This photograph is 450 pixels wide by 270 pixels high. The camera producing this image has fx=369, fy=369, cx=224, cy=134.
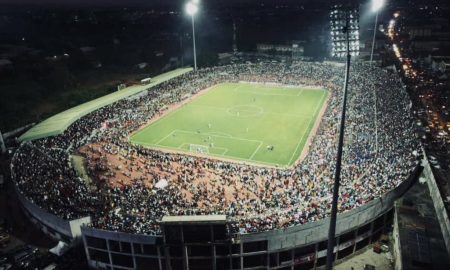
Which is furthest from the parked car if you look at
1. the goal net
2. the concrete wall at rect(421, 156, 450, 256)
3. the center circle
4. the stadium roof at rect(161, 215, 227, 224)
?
the center circle

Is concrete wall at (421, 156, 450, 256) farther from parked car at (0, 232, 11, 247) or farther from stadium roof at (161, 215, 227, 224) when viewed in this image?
parked car at (0, 232, 11, 247)

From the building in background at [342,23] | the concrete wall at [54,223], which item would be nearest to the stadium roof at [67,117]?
the concrete wall at [54,223]

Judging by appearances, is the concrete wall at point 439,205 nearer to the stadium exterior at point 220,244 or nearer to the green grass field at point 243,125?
the stadium exterior at point 220,244

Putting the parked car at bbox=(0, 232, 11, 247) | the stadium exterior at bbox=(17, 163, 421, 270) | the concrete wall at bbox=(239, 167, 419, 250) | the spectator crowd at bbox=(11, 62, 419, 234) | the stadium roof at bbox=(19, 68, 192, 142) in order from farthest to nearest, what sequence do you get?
the stadium roof at bbox=(19, 68, 192, 142)
the parked car at bbox=(0, 232, 11, 247)
the spectator crowd at bbox=(11, 62, 419, 234)
the concrete wall at bbox=(239, 167, 419, 250)
the stadium exterior at bbox=(17, 163, 421, 270)

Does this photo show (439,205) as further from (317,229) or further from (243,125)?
(243,125)

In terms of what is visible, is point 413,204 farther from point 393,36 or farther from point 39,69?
point 393,36

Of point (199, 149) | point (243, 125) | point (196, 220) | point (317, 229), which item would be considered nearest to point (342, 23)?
point (196, 220)

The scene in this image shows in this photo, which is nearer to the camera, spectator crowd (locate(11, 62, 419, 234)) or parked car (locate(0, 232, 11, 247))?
spectator crowd (locate(11, 62, 419, 234))
